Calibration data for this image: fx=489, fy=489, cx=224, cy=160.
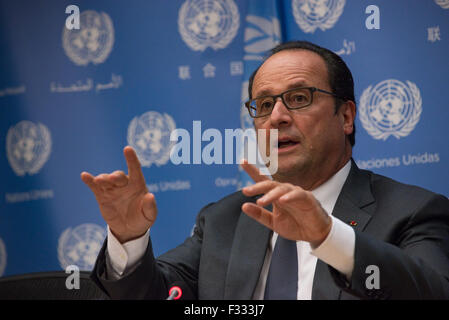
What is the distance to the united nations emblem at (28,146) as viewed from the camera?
319 cm

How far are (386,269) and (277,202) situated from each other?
371mm

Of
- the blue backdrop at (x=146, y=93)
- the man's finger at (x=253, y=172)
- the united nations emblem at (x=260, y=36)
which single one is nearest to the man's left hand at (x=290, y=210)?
the man's finger at (x=253, y=172)

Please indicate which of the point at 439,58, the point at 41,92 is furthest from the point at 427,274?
the point at 41,92

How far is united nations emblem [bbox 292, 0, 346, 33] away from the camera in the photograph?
270cm

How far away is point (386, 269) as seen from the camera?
1319mm

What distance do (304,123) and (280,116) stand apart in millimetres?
113

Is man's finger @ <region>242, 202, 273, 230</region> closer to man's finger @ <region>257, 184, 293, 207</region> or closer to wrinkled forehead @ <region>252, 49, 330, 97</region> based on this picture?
man's finger @ <region>257, 184, 293, 207</region>

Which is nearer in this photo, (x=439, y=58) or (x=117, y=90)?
(x=439, y=58)

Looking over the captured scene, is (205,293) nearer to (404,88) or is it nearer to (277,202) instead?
(277,202)

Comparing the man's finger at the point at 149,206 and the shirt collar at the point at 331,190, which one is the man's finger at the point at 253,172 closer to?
the man's finger at the point at 149,206

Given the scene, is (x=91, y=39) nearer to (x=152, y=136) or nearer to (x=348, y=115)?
(x=152, y=136)

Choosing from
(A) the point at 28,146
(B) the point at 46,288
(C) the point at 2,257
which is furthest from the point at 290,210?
(C) the point at 2,257

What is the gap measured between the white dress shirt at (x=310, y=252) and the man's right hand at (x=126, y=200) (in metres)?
0.04

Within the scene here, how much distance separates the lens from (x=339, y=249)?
50.9 inches
